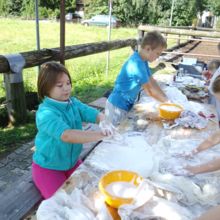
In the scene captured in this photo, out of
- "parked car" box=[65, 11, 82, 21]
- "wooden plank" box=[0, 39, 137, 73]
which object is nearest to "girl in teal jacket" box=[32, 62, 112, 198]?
"wooden plank" box=[0, 39, 137, 73]

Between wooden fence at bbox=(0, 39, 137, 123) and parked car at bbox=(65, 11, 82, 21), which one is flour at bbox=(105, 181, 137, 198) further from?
parked car at bbox=(65, 11, 82, 21)

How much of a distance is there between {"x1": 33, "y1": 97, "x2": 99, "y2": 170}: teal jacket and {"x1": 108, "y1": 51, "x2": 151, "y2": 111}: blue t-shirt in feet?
2.71

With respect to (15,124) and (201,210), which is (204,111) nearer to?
→ (201,210)

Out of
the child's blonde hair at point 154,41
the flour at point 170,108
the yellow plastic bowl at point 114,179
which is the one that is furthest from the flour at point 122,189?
the child's blonde hair at point 154,41

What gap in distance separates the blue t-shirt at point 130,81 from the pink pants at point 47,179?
3.65 ft

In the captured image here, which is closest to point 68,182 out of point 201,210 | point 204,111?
point 201,210

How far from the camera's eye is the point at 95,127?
3.18m

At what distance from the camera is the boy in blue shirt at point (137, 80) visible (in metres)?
2.44

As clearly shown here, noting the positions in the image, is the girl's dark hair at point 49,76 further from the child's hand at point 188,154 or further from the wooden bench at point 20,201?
the child's hand at point 188,154

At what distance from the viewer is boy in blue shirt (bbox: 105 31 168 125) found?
244cm

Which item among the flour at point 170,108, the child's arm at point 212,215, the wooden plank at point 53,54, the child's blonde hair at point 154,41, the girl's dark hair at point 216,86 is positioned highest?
the child's blonde hair at point 154,41

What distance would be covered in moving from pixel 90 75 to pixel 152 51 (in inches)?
172

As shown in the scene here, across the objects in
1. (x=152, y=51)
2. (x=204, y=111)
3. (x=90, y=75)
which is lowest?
(x=90, y=75)

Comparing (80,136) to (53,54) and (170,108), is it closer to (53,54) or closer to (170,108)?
(170,108)
